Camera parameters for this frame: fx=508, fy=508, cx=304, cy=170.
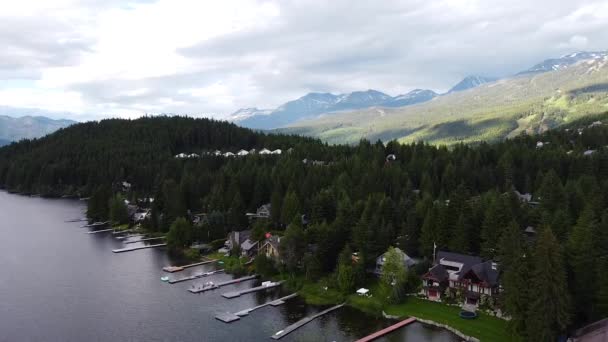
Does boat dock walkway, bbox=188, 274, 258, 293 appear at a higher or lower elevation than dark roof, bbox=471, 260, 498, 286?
lower

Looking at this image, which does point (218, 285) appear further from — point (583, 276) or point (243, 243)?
point (583, 276)

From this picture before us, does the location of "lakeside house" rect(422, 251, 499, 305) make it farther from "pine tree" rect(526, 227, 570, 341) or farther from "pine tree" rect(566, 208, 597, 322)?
"pine tree" rect(526, 227, 570, 341)

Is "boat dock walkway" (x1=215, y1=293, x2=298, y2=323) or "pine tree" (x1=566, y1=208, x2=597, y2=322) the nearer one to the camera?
"pine tree" (x1=566, y1=208, x2=597, y2=322)

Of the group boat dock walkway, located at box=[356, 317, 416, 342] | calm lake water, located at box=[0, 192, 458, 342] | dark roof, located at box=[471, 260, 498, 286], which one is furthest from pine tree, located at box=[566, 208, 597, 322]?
boat dock walkway, located at box=[356, 317, 416, 342]

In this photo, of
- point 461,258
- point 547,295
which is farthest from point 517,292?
point 461,258

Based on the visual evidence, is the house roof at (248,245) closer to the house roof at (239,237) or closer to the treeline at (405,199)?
the house roof at (239,237)

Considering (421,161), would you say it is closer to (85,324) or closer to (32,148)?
(85,324)

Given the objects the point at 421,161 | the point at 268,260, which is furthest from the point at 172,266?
the point at 421,161
